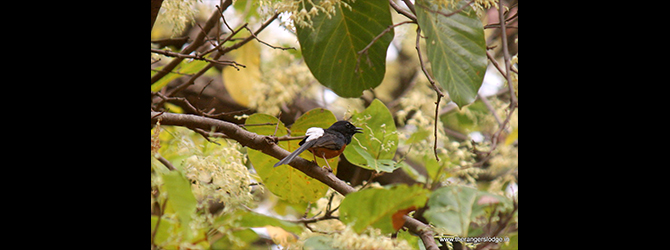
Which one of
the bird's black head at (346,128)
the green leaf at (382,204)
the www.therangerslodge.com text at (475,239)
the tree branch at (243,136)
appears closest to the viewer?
the green leaf at (382,204)

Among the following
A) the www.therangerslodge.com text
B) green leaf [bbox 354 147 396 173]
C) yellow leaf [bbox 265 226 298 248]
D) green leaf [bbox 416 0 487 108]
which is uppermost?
green leaf [bbox 416 0 487 108]

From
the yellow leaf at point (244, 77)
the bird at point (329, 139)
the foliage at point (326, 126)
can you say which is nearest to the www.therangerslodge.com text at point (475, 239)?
the foliage at point (326, 126)

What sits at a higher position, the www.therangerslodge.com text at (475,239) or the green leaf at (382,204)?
the green leaf at (382,204)

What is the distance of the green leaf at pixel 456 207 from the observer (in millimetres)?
633

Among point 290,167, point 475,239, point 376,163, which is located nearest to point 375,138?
point 376,163

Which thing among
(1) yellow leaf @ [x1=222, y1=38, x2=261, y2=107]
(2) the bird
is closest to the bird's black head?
(2) the bird

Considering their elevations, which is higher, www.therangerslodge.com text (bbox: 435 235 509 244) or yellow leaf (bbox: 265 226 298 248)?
www.therangerslodge.com text (bbox: 435 235 509 244)

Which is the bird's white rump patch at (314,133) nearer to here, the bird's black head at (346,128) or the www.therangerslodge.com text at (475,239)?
the bird's black head at (346,128)

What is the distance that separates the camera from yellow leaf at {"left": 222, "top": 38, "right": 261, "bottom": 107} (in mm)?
1425

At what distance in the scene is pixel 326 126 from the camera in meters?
0.95

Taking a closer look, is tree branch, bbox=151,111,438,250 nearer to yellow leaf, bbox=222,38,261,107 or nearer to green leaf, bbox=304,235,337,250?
green leaf, bbox=304,235,337,250

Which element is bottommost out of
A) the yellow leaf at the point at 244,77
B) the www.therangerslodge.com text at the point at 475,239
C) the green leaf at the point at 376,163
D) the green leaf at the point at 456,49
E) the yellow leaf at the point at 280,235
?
the yellow leaf at the point at 280,235
